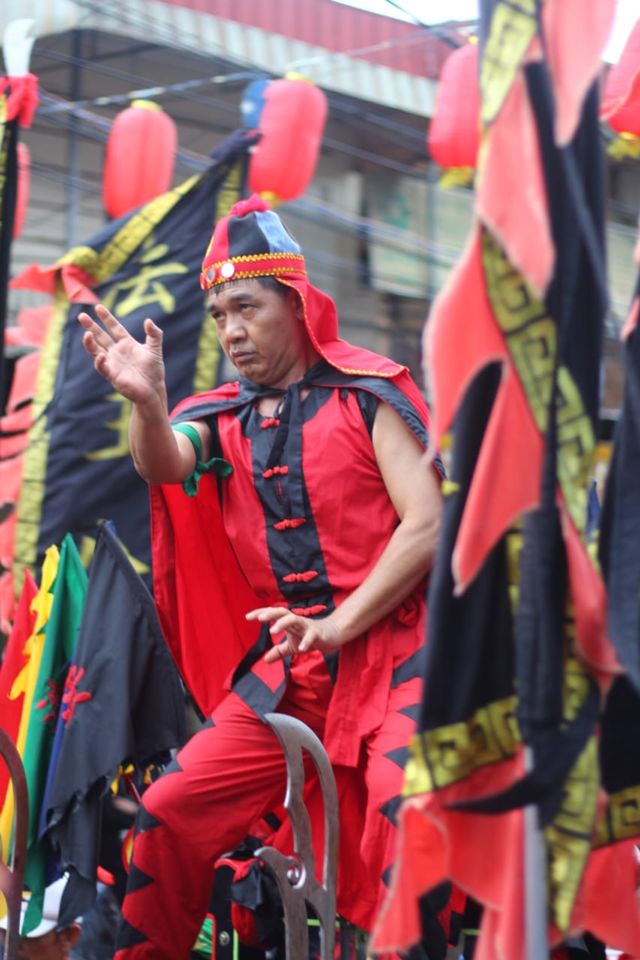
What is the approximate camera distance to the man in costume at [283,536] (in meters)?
3.09

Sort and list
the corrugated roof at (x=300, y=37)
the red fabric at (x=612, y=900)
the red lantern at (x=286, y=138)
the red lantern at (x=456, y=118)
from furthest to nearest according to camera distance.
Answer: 1. the corrugated roof at (x=300, y=37)
2. the red lantern at (x=286, y=138)
3. the red lantern at (x=456, y=118)
4. the red fabric at (x=612, y=900)

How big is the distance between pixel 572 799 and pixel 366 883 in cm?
131

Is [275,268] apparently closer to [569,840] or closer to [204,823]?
[204,823]

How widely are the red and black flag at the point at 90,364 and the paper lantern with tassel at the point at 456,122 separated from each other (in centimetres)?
278

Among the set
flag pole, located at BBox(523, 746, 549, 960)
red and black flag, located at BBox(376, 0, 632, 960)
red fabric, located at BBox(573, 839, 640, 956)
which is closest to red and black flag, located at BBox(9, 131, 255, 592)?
red fabric, located at BBox(573, 839, 640, 956)

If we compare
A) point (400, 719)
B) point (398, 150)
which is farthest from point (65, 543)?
point (398, 150)

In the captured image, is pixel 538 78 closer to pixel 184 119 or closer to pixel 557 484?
pixel 557 484

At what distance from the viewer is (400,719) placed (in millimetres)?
3057

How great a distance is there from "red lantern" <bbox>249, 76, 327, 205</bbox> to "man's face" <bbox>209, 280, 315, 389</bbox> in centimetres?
471

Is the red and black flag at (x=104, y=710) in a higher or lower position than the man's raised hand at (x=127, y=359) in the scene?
lower

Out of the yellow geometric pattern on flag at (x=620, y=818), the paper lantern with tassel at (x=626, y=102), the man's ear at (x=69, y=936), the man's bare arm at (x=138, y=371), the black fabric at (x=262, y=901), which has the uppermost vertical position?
the paper lantern with tassel at (x=626, y=102)

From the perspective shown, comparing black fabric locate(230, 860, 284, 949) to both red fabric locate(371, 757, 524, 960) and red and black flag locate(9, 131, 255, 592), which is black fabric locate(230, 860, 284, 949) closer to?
red fabric locate(371, 757, 524, 960)

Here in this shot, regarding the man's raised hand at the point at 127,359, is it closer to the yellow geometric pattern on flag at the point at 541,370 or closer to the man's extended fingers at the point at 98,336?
the man's extended fingers at the point at 98,336

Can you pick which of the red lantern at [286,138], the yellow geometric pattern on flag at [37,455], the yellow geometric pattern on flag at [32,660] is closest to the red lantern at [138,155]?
the red lantern at [286,138]
